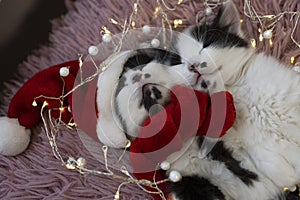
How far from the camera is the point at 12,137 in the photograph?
1.19 metres

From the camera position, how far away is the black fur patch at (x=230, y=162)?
102 cm

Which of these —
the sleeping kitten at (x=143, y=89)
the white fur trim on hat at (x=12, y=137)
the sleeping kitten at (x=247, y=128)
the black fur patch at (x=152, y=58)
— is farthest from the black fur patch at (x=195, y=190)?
the white fur trim on hat at (x=12, y=137)

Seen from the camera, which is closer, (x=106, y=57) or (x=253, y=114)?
(x=253, y=114)

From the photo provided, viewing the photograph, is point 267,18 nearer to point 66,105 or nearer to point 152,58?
point 152,58

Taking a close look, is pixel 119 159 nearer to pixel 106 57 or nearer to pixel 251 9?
pixel 106 57

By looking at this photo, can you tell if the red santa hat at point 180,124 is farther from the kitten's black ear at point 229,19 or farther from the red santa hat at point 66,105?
the kitten's black ear at point 229,19

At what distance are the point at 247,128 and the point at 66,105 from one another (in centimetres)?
47

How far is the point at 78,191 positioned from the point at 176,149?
311mm

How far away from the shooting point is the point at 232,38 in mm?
1123

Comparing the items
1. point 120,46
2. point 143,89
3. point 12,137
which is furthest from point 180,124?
point 12,137

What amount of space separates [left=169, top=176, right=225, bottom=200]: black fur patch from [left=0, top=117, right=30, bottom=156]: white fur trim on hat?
440 mm

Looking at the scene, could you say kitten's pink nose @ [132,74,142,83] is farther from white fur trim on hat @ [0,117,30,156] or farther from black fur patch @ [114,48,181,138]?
white fur trim on hat @ [0,117,30,156]

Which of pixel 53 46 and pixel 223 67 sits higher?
pixel 53 46

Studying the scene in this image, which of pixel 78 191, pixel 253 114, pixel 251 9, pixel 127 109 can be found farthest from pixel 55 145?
pixel 251 9
